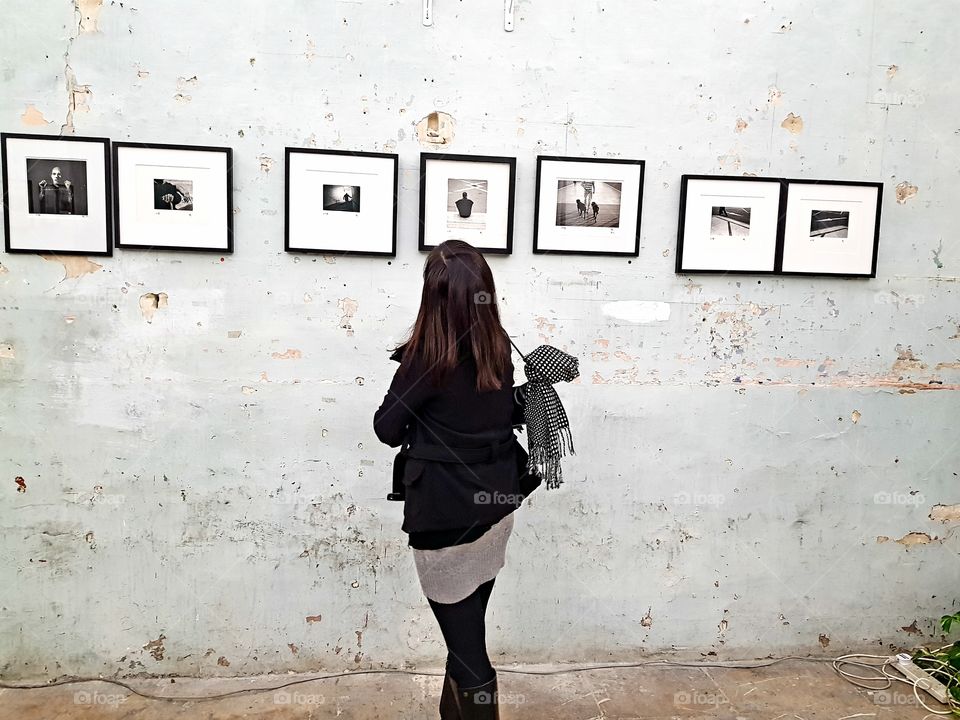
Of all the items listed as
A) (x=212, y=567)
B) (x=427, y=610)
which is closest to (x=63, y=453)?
(x=212, y=567)

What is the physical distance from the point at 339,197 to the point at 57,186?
994 millimetres

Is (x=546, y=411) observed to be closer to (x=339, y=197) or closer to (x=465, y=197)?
(x=465, y=197)

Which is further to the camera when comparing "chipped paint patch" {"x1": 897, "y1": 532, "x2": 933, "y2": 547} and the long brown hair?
"chipped paint patch" {"x1": 897, "y1": 532, "x2": 933, "y2": 547}

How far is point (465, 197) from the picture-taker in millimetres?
2527

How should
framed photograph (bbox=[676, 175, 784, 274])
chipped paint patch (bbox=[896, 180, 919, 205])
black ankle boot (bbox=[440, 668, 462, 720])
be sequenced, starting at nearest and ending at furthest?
black ankle boot (bbox=[440, 668, 462, 720]) < framed photograph (bbox=[676, 175, 784, 274]) < chipped paint patch (bbox=[896, 180, 919, 205])

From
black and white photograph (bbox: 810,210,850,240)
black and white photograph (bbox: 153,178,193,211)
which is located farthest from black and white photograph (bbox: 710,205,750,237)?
black and white photograph (bbox: 153,178,193,211)

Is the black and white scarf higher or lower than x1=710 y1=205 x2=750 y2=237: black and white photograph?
lower

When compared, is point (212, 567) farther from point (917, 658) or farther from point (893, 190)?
point (893, 190)

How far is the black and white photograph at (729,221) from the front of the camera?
2.64m

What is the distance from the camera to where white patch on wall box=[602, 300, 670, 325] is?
2.65m
